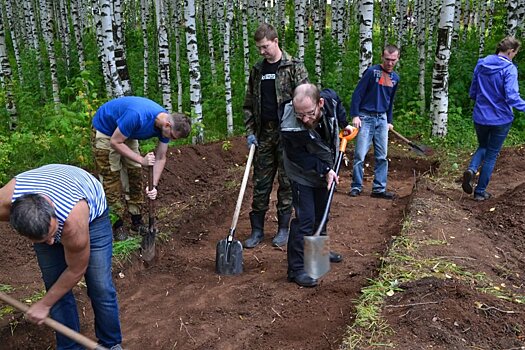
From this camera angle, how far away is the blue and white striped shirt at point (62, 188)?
8.69 feet

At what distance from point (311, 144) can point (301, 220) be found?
2.23 ft

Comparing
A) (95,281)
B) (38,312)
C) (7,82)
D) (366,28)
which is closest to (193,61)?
(366,28)

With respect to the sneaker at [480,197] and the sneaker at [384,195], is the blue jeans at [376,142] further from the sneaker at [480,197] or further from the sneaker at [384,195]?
the sneaker at [480,197]

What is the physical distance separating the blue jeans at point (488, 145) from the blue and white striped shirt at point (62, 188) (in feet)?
16.0

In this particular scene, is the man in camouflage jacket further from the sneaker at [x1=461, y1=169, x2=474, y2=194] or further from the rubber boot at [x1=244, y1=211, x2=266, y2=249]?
the sneaker at [x1=461, y1=169, x2=474, y2=194]

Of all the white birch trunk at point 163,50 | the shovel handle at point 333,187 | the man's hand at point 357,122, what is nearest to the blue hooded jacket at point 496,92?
the man's hand at point 357,122

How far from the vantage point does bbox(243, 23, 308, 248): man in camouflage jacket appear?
189 inches

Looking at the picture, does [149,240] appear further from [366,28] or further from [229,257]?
[366,28]

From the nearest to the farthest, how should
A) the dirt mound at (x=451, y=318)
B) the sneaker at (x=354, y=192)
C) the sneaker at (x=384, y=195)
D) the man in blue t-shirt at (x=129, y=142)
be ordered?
the dirt mound at (x=451, y=318) → the man in blue t-shirt at (x=129, y=142) → the sneaker at (x=384, y=195) → the sneaker at (x=354, y=192)

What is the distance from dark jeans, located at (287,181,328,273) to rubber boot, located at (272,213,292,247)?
0.93 meters

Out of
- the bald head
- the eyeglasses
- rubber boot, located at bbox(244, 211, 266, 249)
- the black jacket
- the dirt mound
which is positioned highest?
the bald head

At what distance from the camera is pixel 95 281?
3.18 m

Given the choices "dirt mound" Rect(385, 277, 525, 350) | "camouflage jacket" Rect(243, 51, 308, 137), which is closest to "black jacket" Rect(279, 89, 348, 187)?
"camouflage jacket" Rect(243, 51, 308, 137)

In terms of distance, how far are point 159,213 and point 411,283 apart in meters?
3.55
